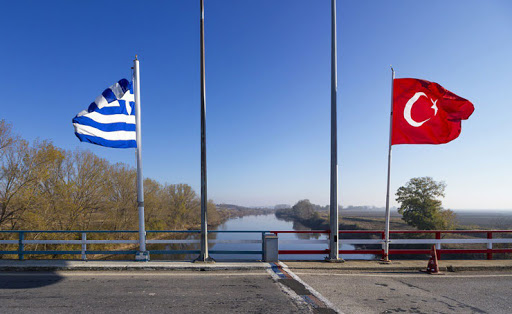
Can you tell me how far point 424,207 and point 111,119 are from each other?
43.8m

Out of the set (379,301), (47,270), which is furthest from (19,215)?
(379,301)

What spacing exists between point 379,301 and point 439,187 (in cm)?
4357

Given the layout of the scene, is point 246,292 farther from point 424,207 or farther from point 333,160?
point 424,207

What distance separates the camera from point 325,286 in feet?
19.3

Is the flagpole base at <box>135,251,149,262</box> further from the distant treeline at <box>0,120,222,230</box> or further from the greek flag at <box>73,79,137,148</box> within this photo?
the distant treeline at <box>0,120,222,230</box>

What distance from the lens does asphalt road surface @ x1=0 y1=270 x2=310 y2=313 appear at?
4625mm

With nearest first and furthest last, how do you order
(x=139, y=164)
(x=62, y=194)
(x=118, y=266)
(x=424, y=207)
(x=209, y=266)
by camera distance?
(x=118, y=266), (x=209, y=266), (x=139, y=164), (x=62, y=194), (x=424, y=207)

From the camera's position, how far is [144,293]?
5.34 meters

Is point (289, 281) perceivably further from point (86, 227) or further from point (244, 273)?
point (86, 227)

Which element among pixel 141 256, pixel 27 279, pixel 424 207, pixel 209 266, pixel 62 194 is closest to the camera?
pixel 27 279

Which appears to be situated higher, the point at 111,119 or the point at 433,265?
the point at 111,119

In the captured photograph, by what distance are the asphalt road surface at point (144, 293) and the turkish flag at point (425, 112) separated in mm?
6287

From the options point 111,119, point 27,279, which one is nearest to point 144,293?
point 27,279

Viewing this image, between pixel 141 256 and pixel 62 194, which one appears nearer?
pixel 141 256
